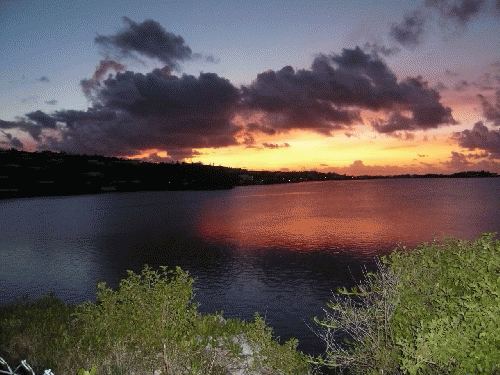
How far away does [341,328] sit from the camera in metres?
15.0

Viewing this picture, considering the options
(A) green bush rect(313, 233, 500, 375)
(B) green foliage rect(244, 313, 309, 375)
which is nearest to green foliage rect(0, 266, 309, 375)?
(B) green foliage rect(244, 313, 309, 375)

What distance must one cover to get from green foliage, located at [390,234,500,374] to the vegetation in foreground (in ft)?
0.10

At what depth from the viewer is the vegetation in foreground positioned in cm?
901

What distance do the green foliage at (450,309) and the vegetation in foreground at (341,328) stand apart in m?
0.03

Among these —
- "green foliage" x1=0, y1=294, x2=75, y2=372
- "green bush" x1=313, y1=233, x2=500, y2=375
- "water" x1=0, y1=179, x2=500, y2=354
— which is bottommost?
"water" x1=0, y1=179, x2=500, y2=354

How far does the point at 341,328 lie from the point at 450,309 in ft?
17.6

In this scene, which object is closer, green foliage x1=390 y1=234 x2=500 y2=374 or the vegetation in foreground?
green foliage x1=390 y1=234 x2=500 y2=374

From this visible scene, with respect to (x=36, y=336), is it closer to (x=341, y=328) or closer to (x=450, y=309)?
(x=341, y=328)

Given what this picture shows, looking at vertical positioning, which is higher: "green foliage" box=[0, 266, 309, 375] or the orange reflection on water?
"green foliage" box=[0, 266, 309, 375]

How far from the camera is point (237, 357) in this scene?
15.9m

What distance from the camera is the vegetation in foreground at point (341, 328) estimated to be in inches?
355

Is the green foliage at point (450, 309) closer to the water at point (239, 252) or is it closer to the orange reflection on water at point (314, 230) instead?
the water at point (239, 252)

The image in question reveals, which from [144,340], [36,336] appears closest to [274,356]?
[144,340]

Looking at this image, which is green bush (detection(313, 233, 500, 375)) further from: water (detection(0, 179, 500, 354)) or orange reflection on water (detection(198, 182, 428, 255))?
orange reflection on water (detection(198, 182, 428, 255))
